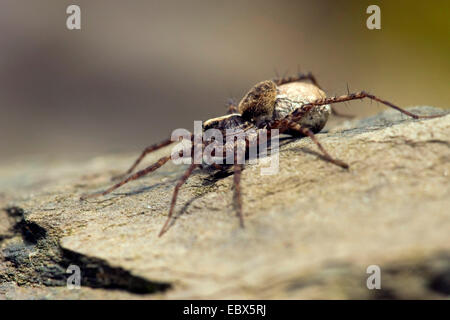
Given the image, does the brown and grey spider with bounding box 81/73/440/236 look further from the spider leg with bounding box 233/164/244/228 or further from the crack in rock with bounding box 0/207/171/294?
the crack in rock with bounding box 0/207/171/294

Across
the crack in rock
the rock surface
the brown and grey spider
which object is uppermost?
the brown and grey spider

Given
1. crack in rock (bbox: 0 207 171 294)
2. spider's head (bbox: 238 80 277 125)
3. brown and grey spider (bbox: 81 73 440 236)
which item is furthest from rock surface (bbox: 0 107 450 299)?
spider's head (bbox: 238 80 277 125)

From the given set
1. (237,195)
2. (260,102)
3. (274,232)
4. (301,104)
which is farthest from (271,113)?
(274,232)

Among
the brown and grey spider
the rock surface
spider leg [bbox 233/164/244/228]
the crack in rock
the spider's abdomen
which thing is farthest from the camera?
the spider's abdomen

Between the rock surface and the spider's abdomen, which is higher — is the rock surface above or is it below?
below

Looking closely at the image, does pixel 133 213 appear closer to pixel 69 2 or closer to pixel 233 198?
pixel 233 198

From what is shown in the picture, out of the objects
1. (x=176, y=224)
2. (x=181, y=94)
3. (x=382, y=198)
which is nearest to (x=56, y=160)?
(x=181, y=94)

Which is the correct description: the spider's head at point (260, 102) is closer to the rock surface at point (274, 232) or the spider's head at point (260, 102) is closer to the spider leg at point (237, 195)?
the rock surface at point (274, 232)

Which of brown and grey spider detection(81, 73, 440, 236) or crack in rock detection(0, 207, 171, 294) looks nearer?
crack in rock detection(0, 207, 171, 294)
